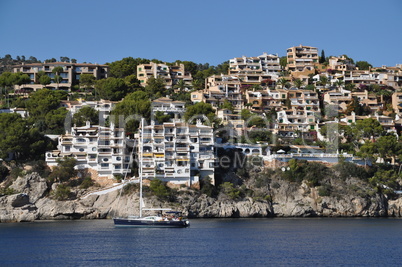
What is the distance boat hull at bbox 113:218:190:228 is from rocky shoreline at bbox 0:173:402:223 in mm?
6069

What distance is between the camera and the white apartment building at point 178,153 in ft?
277

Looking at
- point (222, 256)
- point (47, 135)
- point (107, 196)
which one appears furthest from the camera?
point (47, 135)

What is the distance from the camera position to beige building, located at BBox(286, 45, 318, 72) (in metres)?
144

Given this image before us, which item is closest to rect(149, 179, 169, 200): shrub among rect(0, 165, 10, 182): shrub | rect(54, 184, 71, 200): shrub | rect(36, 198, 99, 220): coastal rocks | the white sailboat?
the white sailboat

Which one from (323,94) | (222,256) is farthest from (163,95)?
(222,256)

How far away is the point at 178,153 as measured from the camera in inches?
3376

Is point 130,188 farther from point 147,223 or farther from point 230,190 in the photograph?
point 230,190

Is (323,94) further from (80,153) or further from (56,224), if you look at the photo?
(56,224)

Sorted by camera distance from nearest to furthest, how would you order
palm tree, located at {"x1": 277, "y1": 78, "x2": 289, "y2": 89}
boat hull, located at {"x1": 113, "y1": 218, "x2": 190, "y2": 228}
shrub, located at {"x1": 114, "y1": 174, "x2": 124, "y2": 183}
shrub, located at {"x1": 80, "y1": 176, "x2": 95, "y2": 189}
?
boat hull, located at {"x1": 113, "y1": 218, "x2": 190, "y2": 228}
shrub, located at {"x1": 80, "y1": 176, "x2": 95, "y2": 189}
shrub, located at {"x1": 114, "y1": 174, "x2": 124, "y2": 183}
palm tree, located at {"x1": 277, "y1": 78, "x2": 289, "y2": 89}

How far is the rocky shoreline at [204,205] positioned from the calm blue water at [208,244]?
311 centimetres

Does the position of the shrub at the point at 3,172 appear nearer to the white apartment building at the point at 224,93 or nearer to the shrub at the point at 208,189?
the shrub at the point at 208,189

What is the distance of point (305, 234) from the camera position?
65.8 m

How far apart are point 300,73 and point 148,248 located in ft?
292

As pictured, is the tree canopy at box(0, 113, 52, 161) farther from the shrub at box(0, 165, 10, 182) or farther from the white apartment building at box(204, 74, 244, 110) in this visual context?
the white apartment building at box(204, 74, 244, 110)
